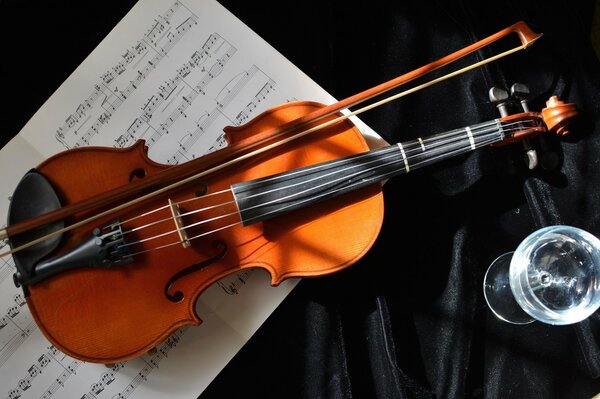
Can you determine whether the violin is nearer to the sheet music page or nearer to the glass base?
the sheet music page

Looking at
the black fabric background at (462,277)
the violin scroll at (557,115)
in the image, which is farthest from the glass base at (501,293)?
the violin scroll at (557,115)

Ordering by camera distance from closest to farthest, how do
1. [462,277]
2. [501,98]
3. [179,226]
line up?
1. [179,226]
2. [501,98]
3. [462,277]

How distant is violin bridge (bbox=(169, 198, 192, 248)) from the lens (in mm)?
1166

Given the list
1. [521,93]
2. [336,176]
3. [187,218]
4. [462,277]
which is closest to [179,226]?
[187,218]

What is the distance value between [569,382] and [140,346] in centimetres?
107

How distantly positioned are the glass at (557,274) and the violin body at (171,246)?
0.37 meters

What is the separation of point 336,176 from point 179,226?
346 mm

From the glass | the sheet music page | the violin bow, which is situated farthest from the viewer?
the sheet music page

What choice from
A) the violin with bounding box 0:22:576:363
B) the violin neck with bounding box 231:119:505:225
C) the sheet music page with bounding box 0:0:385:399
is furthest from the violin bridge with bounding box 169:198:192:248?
the sheet music page with bounding box 0:0:385:399

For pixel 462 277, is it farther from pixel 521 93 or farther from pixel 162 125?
pixel 162 125

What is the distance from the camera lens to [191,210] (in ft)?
3.95

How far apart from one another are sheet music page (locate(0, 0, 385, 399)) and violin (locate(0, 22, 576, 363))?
0.67 ft

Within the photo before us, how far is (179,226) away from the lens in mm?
1172

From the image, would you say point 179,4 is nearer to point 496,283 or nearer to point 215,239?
point 215,239
